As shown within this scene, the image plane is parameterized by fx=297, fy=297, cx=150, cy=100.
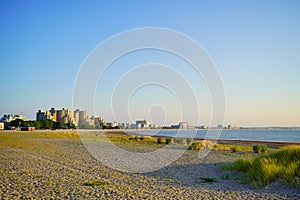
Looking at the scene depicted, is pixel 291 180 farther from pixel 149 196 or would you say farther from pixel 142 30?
pixel 142 30

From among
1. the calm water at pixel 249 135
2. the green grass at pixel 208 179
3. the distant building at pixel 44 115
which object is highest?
the distant building at pixel 44 115

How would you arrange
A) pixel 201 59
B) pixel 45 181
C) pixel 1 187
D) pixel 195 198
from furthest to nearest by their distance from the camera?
1. pixel 201 59
2. pixel 45 181
3. pixel 1 187
4. pixel 195 198

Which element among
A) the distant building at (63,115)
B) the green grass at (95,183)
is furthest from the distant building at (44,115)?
the green grass at (95,183)

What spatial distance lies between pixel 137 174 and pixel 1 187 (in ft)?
15.9

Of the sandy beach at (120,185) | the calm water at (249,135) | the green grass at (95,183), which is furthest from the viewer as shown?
the calm water at (249,135)

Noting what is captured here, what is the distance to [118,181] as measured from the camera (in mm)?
9875

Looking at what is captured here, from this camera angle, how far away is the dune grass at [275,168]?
923 centimetres

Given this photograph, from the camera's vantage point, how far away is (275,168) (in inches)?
390

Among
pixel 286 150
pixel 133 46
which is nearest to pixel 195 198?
pixel 286 150

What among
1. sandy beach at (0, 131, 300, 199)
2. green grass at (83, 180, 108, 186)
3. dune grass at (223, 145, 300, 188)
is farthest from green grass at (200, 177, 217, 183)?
green grass at (83, 180, 108, 186)

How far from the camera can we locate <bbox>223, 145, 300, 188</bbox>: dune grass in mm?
9227

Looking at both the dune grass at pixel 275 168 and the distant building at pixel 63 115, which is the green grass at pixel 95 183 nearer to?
the dune grass at pixel 275 168

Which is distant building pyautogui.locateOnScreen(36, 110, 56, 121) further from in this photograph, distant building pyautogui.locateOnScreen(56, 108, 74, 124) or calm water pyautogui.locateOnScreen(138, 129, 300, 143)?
calm water pyautogui.locateOnScreen(138, 129, 300, 143)

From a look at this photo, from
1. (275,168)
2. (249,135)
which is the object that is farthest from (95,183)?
(249,135)
